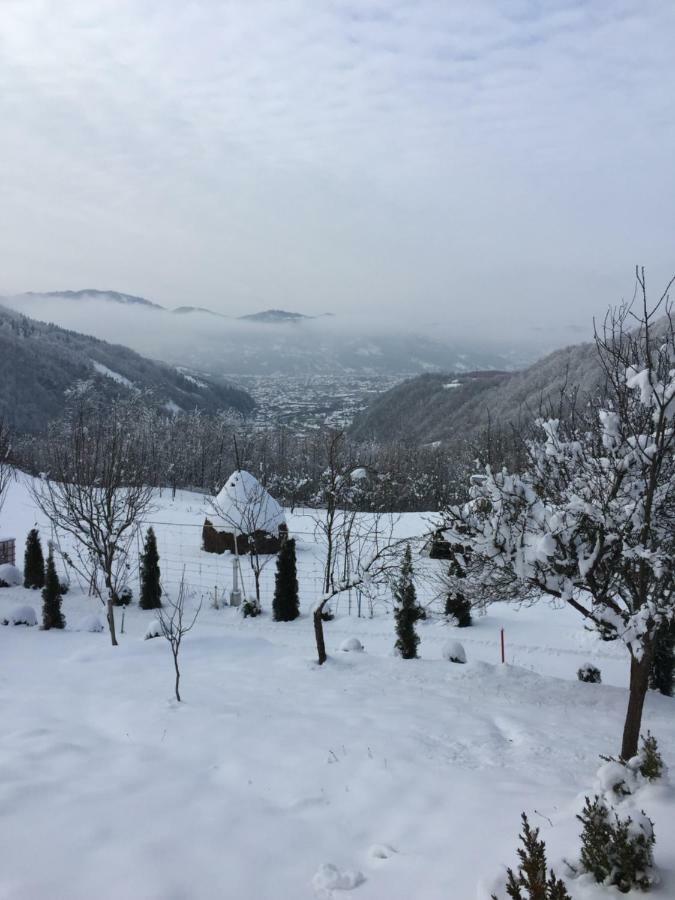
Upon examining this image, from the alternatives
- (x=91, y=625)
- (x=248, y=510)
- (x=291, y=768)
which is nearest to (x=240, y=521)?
(x=248, y=510)

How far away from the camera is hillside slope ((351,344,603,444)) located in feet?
359

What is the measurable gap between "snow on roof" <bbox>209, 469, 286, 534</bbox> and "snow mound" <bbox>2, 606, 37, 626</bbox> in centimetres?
821

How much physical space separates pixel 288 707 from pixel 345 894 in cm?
512

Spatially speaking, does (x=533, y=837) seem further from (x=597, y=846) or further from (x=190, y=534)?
(x=190, y=534)

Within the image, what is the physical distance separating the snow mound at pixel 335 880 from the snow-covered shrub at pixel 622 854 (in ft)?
5.97

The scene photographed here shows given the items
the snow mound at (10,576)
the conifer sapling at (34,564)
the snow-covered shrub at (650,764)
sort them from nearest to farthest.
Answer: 1. the snow-covered shrub at (650,764)
2. the conifer sapling at (34,564)
3. the snow mound at (10,576)

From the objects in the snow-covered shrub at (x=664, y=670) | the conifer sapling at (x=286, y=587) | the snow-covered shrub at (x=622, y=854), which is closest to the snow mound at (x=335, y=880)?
the snow-covered shrub at (x=622, y=854)

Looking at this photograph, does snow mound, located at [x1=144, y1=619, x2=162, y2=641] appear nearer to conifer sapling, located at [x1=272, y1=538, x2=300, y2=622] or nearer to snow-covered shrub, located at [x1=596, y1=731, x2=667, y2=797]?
conifer sapling, located at [x1=272, y1=538, x2=300, y2=622]

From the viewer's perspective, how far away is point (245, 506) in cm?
2314

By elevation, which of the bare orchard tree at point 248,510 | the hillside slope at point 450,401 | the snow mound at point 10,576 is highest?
the hillside slope at point 450,401

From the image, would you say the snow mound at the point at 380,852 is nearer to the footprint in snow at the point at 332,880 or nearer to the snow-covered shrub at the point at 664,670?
the footprint in snow at the point at 332,880

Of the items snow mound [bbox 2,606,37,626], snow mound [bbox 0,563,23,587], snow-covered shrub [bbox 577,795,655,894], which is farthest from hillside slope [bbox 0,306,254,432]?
snow-covered shrub [bbox 577,795,655,894]

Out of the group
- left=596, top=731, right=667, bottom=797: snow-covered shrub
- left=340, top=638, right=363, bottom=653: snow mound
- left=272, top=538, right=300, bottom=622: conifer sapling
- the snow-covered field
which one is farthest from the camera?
left=272, top=538, right=300, bottom=622: conifer sapling

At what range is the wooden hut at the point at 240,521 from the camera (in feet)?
78.5
